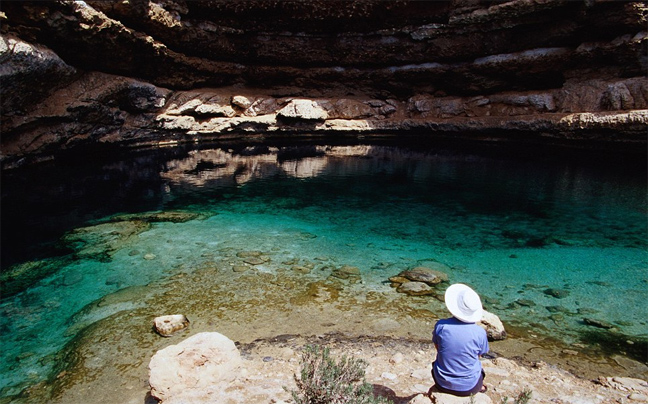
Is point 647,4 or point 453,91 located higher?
point 647,4

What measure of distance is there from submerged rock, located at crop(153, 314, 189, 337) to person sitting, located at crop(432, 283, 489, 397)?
16.1 feet

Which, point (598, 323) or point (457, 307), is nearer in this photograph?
point (457, 307)

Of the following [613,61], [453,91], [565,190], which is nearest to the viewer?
[565,190]

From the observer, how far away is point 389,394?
5309 mm

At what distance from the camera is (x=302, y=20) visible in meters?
30.9

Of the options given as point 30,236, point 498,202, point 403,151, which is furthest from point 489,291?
point 403,151

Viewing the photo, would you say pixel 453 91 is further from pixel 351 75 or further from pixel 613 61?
pixel 613 61

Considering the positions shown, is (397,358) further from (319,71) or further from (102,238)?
(319,71)

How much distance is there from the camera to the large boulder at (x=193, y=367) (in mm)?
5176

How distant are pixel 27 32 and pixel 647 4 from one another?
3150 cm

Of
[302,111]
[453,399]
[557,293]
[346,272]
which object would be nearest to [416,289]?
[346,272]

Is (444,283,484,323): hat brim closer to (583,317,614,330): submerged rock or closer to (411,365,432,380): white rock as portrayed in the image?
(411,365,432,380): white rock

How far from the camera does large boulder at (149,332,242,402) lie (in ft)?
17.0

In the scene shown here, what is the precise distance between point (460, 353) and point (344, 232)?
8.76 metres
